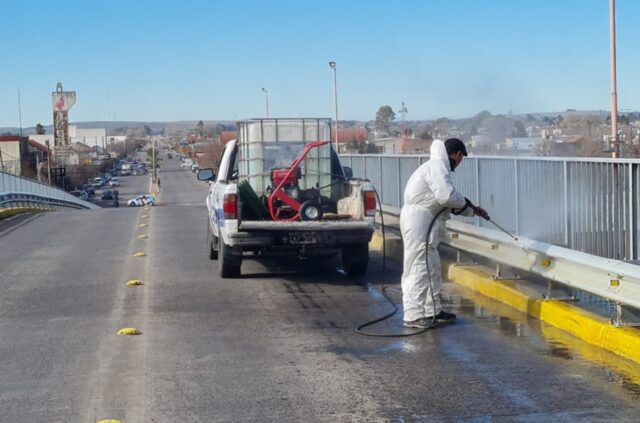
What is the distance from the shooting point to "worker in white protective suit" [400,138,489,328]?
9219 mm

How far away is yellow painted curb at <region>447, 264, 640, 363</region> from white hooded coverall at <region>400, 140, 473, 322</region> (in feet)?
3.38

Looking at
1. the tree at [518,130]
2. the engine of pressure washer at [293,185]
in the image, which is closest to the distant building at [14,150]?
the tree at [518,130]

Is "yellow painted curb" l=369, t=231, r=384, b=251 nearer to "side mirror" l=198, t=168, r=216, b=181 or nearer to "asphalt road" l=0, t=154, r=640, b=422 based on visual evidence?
"asphalt road" l=0, t=154, r=640, b=422

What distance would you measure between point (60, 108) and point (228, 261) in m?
116

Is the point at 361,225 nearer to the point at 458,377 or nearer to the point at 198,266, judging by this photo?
the point at 198,266

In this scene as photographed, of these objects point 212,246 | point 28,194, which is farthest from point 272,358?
point 28,194

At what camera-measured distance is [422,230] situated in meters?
9.27

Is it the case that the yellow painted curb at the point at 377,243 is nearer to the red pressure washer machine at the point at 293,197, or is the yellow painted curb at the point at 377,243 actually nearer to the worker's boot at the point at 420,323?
the red pressure washer machine at the point at 293,197

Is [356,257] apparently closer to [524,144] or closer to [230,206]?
[230,206]

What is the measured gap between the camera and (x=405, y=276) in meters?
9.40

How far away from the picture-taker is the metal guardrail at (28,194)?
31.2 metres

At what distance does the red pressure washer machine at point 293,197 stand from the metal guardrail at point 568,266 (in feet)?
5.97

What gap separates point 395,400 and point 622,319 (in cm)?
252

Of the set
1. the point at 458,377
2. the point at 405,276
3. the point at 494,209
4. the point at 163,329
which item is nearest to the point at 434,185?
the point at 405,276
